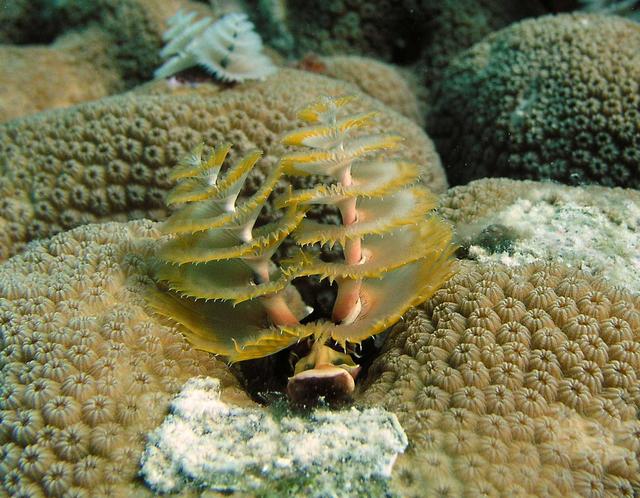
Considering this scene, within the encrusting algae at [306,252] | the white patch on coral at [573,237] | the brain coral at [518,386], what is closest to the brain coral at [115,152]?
the encrusting algae at [306,252]

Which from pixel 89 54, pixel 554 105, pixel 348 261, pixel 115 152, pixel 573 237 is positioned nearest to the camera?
pixel 348 261

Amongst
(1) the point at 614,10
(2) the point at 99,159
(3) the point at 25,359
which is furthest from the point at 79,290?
(1) the point at 614,10

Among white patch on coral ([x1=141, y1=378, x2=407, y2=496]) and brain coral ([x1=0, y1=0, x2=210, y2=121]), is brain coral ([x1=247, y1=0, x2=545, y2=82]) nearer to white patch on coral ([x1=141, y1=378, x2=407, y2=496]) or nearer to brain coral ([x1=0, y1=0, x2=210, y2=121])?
brain coral ([x1=0, y1=0, x2=210, y2=121])

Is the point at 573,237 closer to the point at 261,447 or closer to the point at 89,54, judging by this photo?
the point at 261,447

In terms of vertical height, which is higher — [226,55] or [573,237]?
[226,55]

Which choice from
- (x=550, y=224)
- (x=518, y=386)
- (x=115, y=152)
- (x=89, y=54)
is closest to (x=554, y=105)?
(x=550, y=224)

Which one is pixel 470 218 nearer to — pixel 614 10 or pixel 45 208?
pixel 45 208

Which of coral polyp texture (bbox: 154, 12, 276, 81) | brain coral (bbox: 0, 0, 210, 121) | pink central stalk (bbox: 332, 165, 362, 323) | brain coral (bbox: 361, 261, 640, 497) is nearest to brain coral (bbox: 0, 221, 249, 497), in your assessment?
pink central stalk (bbox: 332, 165, 362, 323)
